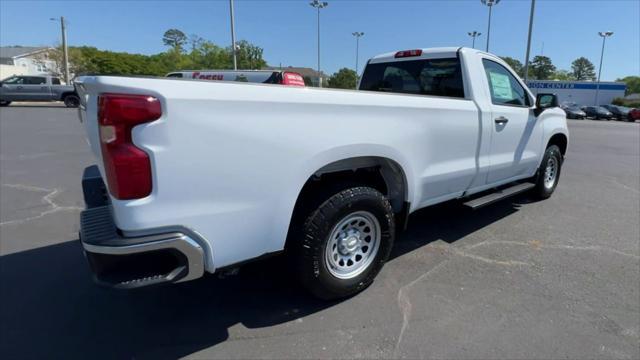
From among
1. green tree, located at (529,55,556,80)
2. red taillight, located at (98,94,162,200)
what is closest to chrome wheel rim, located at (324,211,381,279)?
red taillight, located at (98,94,162,200)

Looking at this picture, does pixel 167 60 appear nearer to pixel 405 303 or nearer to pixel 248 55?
pixel 248 55

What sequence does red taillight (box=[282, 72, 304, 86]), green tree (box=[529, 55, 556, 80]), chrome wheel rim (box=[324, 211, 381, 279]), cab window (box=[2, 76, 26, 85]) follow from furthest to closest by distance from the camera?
green tree (box=[529, 55, 556, 80])
cab window (box=[2, 76, 26, 85])
red taillight (box=[282, 72, 304, 86])
chrome wheel rim (box=[324, 211, 381, 279])

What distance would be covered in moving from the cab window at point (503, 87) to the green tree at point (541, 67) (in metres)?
116

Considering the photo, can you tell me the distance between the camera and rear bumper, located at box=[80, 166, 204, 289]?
197 centimetres

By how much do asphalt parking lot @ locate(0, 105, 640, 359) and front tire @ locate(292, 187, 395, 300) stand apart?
207mm

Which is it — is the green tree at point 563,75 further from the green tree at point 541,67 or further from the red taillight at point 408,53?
the red taillight at point 408,53

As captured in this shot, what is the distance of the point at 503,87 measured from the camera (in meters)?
4.52

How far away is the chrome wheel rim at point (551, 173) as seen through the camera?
227 inches

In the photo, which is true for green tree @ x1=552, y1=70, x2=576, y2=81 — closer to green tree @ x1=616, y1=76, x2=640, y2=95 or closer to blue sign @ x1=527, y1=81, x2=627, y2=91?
green tree @ x1=616, y1=76, x2=640, y2=95

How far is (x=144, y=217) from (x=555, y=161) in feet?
19.4

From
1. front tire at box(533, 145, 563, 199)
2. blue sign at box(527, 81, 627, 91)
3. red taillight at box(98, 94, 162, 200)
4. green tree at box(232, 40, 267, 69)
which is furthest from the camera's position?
blue sign at box(527, 81, 627, 91)

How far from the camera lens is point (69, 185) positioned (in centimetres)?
622

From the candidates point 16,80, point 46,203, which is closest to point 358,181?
point 46,203

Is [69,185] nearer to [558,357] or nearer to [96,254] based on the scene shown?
[96,254]
